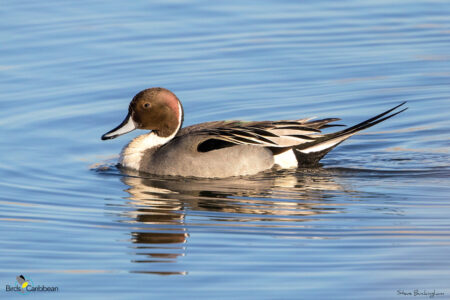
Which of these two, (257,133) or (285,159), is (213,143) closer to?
(257,133)

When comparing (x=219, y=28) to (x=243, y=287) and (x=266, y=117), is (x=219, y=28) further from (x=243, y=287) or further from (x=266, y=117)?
(x=243, y=287)

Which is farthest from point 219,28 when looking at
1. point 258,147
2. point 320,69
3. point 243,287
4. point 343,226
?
point 243,287

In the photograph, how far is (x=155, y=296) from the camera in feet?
21.7

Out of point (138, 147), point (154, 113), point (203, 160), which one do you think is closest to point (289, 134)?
point (203, 160)

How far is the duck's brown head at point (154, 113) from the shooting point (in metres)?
10.4

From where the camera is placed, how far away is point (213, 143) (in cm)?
998

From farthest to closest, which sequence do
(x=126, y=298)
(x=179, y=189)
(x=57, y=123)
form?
(x=57, y=123)
(x=179, y=189)
(x=126, y=298)

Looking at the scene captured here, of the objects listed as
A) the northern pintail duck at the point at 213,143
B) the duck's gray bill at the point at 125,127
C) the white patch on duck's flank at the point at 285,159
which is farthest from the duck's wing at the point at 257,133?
the duck's gray bill at the point at 125,127

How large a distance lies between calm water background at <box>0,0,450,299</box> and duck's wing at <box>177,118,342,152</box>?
14.0 inches

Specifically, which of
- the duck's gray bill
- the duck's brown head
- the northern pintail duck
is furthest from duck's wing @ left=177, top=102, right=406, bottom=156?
the duck's gray bill

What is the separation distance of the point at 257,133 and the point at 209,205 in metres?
1.48

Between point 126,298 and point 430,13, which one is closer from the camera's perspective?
point 126,298

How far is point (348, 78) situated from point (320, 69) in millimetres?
479

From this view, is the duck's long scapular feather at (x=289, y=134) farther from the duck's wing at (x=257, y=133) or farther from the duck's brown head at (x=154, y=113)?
the duck's brown head at (x=154, y=113)
